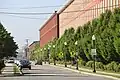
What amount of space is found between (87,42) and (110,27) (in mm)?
13583

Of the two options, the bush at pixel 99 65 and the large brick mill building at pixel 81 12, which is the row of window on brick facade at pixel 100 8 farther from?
the bush at pixel 99 65

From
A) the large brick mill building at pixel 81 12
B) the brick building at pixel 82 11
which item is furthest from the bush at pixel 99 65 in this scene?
the brick building at pixel 82 11

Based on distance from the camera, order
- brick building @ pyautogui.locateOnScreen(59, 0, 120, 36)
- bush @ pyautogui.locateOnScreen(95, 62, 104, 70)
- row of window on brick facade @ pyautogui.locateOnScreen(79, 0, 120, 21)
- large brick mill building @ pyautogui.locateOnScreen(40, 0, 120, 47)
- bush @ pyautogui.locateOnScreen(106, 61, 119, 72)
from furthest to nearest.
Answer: large brick mill building @ pyautogui.locateOnScreen(40, 0, 120, 47), brick building @ pyautogui.locateOnScreen(59, 0, 120, 36), row of window on brick facade @ pyautogui.locateOnScreen(79, 0, 120, 21), bush @ pyautogui.locateOnScreen(95, 62, 104, 70), bush @ pyautogui.locateOnScreen(106, 61, 119, 72)

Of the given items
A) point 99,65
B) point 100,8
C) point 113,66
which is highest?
point 100,8

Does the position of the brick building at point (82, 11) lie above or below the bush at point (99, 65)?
above

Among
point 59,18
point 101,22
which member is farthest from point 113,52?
point 59,18

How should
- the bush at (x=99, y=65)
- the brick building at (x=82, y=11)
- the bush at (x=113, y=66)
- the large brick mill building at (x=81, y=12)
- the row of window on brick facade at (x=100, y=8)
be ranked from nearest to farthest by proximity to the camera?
the bush at (x=113, y=66) < the bush at (x=99, y=65) < the row of window on brick facade at (x=100, y=8) < the brick building at (x=82, y=11) < the large brick mill building at (x=81, y=12)

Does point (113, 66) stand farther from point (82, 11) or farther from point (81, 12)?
point (81, 12)

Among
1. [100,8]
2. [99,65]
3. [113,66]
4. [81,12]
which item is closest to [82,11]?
[81,12]

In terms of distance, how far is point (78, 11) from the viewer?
9931 cm

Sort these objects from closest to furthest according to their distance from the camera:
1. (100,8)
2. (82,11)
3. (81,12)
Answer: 1. (100,8)
2. (82,11)
3. (81,12)

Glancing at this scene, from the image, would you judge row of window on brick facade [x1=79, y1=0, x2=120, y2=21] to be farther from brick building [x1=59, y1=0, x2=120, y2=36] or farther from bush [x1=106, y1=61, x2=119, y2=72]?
bush [x1=106, y1=61, x2=119, y2=72]

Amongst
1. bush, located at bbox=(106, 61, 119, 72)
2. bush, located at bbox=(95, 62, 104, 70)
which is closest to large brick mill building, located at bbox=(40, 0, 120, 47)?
bush, located at bbox=(95, 62, 104, 70)

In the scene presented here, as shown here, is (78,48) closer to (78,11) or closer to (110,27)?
(110,27)
